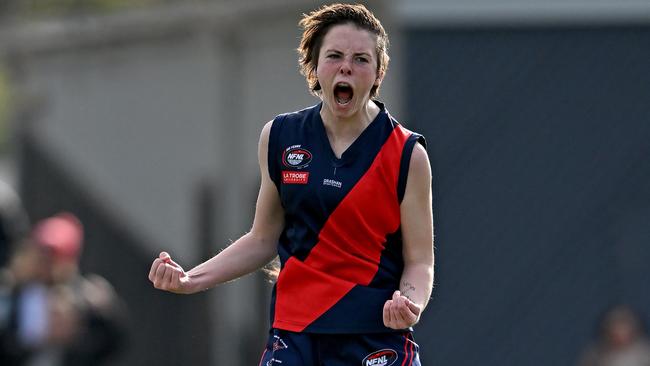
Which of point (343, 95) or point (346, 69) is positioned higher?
point (346, 69)

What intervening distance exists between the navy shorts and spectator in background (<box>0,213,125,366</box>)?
22.8ft

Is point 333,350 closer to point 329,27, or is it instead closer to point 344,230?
point 344,230

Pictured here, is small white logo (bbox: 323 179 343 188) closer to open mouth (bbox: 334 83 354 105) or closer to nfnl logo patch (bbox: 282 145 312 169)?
nfnl logo patch (bbox: 282 145 312 169)

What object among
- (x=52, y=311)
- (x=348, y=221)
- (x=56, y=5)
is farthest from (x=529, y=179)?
(x=56, y=5)

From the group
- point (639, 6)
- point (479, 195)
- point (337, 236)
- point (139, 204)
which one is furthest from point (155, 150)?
point (337, 236)

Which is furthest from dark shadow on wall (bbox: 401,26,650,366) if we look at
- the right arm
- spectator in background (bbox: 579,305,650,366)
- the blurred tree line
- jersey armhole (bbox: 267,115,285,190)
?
the blurred tree line

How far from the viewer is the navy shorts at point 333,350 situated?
222 inches

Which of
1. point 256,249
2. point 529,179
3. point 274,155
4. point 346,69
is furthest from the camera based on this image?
point 529,179

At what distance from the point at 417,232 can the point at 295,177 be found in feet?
1.58

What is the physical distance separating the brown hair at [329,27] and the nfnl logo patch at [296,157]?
247 millimetres

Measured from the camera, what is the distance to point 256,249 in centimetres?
595

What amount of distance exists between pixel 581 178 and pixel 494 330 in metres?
1.78

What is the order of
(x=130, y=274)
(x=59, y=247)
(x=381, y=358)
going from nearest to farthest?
(x=381, y=358)
(x=59, y=247)
(x=130, y=274)

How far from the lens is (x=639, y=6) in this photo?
1585 cm
